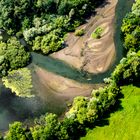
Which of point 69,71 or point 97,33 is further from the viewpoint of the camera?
point 97,33

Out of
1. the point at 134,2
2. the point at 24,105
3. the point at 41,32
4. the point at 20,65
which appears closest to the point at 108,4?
the point at 134,2

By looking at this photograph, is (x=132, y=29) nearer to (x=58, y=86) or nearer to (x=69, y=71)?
(x=69, y=71)

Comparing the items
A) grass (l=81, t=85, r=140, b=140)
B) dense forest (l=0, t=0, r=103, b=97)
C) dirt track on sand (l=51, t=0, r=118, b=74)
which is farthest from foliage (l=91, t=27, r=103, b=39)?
grass (l=81, t=85, r=140, b=140)

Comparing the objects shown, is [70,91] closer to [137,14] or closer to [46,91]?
[46,91]

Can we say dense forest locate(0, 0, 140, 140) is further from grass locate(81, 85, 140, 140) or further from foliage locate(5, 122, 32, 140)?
grass locate(81, 85, 140, 140)

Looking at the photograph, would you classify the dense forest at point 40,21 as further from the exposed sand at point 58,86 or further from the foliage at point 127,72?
the foliage at point 127,72

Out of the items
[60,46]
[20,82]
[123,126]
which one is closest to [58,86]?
[20,82]

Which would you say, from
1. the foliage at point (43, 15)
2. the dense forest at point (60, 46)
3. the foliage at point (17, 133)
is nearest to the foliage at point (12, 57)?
the dense forest at point (60, 46)
